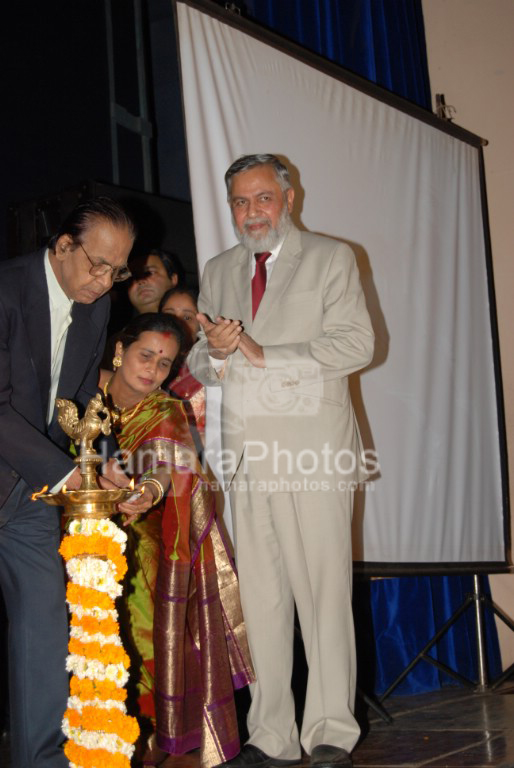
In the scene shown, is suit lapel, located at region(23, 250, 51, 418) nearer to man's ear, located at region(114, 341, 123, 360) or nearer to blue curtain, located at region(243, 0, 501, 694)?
man's ear, located at region(114, 341, 123, 360)

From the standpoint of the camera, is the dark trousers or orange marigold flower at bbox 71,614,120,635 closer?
orange marigold flower at bbox 71,614,120,635

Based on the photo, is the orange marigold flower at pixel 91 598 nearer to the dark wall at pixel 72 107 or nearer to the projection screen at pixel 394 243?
the projection screen at pixel 394 243

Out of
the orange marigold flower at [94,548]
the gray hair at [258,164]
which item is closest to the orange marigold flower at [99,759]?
the orange marigold flower at [94,548]

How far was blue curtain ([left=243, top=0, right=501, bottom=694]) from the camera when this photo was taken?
4.17 m

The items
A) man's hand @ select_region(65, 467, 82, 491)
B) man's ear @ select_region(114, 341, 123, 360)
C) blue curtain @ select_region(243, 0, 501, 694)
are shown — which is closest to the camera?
man's hand @ select_region(65, 467, 82, 491)

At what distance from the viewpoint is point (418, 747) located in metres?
2.88

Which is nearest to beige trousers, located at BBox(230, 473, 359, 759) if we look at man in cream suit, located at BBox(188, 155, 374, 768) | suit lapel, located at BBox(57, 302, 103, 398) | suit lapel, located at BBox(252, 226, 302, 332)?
man in cream suit, located at BBox(188, 155, 374, 768)

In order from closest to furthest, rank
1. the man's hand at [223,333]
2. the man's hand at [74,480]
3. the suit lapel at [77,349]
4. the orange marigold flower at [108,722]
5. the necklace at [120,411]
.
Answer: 1. the orange marigold flower at [108,722]
2. the man's hand at [74,480]
3. the suit lapel at [77,349]
4. the man's hand at [223,333]
5. the necklace at [120,411]

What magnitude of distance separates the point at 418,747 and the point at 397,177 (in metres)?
2.48

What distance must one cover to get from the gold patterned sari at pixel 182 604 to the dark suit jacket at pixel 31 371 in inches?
21.7

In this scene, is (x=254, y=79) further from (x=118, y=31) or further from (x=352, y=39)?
(x=118, y=31)

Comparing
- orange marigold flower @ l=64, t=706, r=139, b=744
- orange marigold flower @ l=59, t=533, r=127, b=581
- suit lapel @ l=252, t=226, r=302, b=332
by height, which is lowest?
orange marigold flower @ l=64, t=706, r=139, b=744

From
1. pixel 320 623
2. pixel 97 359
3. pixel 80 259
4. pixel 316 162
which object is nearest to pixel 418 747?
pixel 320 623

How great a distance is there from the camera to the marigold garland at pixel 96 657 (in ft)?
6.16
